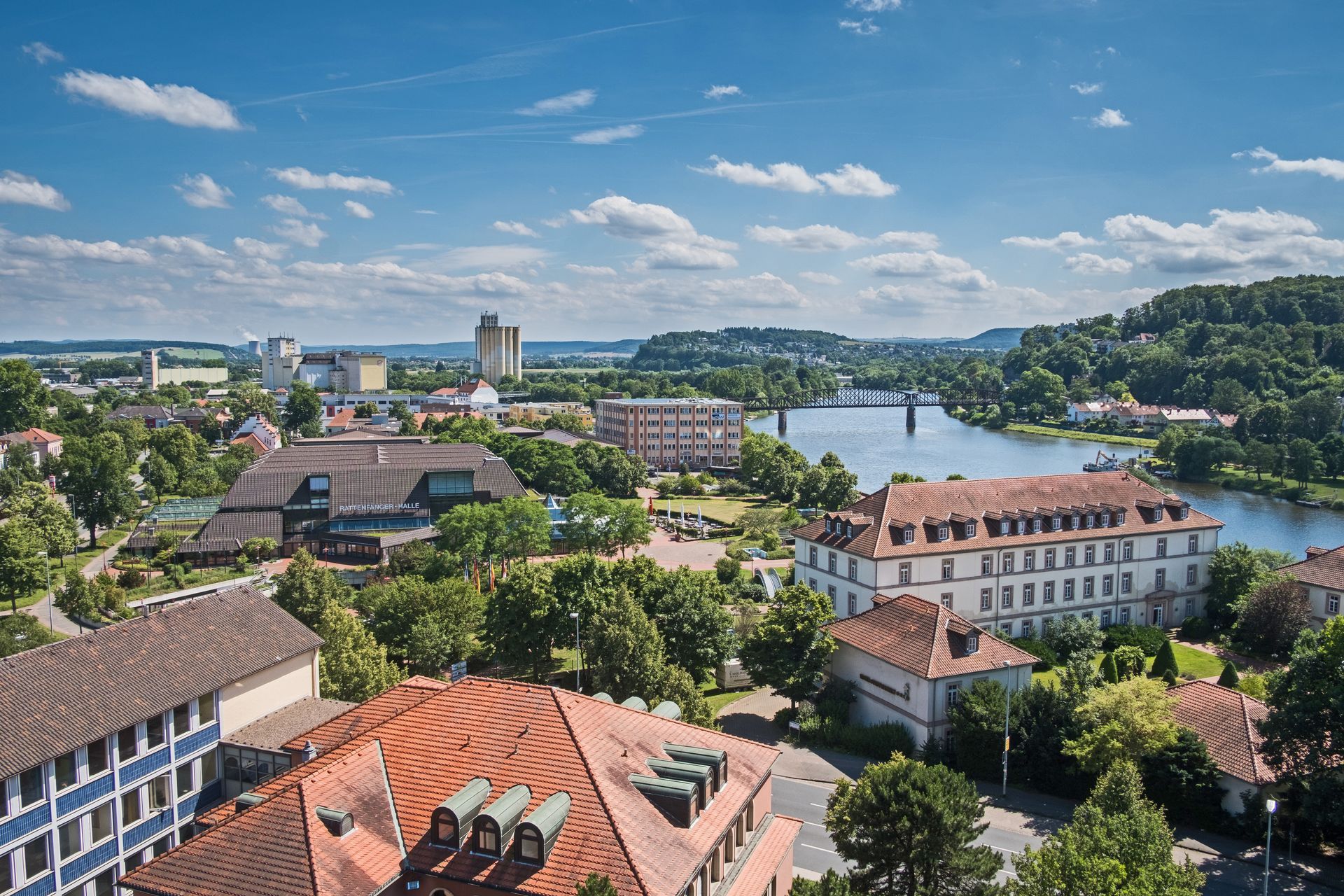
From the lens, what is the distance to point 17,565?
43.9 meters

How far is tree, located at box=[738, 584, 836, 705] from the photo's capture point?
3131 cm

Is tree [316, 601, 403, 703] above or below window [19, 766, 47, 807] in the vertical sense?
below

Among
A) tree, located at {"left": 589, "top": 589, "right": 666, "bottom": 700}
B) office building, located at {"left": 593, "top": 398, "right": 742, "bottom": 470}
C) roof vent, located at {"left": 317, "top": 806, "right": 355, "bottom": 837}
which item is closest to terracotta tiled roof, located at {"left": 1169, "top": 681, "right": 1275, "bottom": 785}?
tree, located at {"left": 589, "top": 589, "right": 666, "bottom": 700}

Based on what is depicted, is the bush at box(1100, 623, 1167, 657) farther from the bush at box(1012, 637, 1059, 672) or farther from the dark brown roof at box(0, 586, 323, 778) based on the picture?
the dark brown roof at box(0, 586, 323, 778)

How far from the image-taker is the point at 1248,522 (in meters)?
77.2

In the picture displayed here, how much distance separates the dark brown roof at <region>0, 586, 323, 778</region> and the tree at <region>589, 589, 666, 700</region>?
8.44 metres

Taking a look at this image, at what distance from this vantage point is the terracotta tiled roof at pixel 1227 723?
24.7m

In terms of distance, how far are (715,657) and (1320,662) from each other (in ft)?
59.9

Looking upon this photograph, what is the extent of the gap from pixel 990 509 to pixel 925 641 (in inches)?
523

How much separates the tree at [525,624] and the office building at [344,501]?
2588cm

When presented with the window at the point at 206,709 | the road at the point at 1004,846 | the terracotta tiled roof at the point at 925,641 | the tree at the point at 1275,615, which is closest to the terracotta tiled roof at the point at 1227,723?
the road at the point at 1004,846

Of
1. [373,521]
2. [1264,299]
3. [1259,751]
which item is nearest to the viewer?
[1259,751]

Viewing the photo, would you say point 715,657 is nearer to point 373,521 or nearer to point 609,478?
point 373,521

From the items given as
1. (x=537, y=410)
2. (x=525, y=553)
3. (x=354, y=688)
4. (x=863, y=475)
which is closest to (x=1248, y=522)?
(x=863, y=475)
